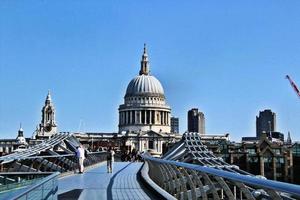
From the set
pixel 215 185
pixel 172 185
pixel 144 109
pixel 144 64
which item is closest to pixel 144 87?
pixel 144 109

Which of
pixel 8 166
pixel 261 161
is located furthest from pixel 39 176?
pixel 261 161

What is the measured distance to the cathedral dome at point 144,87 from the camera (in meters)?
163

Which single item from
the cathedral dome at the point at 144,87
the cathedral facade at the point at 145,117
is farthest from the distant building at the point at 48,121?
the cathedral dome at the point at 144,87

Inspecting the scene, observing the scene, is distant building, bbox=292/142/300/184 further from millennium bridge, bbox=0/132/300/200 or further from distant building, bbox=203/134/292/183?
millennium bridge, bbox=0/132/300/200

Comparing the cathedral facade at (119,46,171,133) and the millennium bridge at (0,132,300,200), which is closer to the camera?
the millennium bridge at (0,132,300,200)

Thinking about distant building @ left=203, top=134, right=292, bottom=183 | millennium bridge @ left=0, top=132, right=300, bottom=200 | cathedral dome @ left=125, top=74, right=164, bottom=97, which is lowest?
millennium bridge @ left=0, top=132, right=300, bottom=200

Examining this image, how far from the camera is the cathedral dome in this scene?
534 ft

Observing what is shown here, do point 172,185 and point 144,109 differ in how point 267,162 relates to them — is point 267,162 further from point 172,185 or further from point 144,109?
point 172,185

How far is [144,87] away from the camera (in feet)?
540

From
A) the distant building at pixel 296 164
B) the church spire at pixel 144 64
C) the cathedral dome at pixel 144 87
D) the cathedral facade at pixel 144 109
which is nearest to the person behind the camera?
the distant building at pixel 296 164

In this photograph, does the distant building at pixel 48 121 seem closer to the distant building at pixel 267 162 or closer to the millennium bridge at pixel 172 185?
the distant building at pixel 267 162

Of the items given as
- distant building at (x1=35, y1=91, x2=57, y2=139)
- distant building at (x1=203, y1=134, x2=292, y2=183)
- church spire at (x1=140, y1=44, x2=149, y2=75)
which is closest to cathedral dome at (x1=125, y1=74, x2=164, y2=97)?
church spire at (x1=140, y1=44, x2=149, y2=75)

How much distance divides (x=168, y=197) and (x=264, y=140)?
278 ft

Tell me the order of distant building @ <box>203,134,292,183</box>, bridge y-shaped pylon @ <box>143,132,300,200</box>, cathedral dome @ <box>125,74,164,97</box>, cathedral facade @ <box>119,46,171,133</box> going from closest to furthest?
bridge y-shaped pylon @ <box>143,132,300,200</box>
distant building @ <box>203,134,292,183</box>
cathedral facade @ <box>119,46,171,133</box>
cathedral dome @ <box>125,74,164,97</box>
